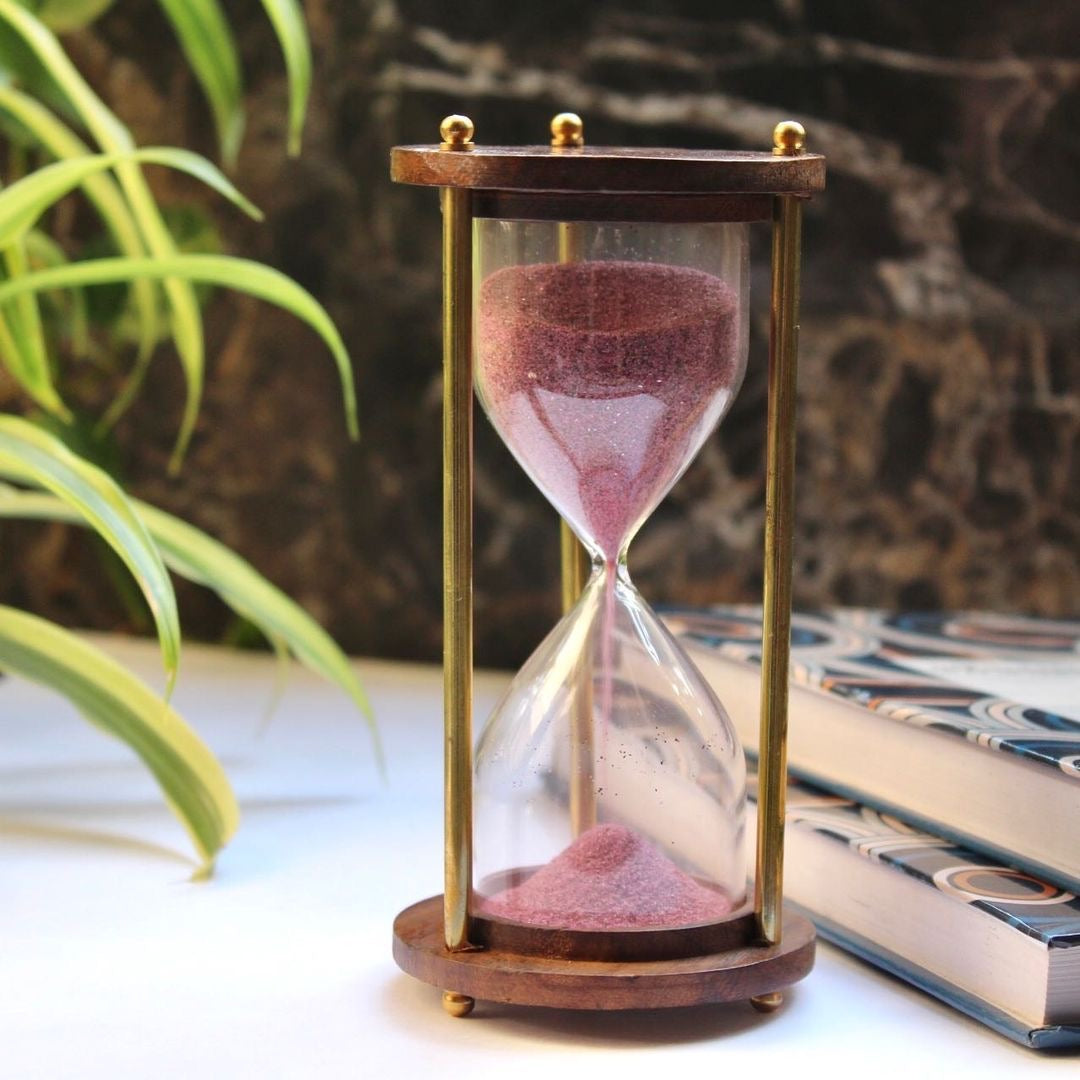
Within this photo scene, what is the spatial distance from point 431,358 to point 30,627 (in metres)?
0.50

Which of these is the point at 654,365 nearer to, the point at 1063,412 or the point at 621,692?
the point at 621,692

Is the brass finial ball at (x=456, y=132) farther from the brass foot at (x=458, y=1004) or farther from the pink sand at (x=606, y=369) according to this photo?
the brass foot at (x=458, y=1004)

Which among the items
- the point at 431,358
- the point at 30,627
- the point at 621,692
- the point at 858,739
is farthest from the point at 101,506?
the point at 431,358

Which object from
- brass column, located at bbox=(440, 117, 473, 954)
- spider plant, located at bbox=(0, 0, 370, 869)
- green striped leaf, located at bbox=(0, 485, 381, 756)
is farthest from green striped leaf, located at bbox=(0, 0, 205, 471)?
brass column, located at bbox=(440, 117, 473, 954)

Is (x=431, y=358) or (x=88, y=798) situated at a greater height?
(x=431, y=358)

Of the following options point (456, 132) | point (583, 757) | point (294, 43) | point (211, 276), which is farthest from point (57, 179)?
point (583, 757)

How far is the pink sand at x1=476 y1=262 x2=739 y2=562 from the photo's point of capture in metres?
0.70

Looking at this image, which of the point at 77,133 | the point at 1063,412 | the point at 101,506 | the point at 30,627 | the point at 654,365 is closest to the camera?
the point at 654,365

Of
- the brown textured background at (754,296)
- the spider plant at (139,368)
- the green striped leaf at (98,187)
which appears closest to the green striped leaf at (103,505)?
the spider plant at (139,368)

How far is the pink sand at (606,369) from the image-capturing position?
0.70 metres

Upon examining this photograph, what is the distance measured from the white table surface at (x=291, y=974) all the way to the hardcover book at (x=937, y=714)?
8cm

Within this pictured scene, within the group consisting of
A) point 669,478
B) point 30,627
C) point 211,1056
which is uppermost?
point 669,478

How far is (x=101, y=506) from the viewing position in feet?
2.81

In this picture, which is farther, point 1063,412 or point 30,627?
point 1063,412
